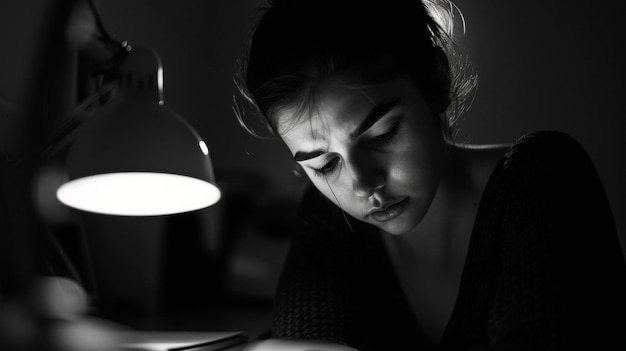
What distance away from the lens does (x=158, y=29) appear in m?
0.65

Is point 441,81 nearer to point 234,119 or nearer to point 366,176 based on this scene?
point 366,176

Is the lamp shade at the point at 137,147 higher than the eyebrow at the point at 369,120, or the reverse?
the lamp shade at the point at 137,147

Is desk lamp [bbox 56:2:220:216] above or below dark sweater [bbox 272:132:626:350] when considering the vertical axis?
above

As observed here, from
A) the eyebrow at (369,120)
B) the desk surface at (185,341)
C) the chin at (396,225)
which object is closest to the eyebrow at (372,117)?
the eyebrow at (369,120)

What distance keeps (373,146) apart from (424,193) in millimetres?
98

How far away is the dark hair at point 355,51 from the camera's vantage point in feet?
1.69

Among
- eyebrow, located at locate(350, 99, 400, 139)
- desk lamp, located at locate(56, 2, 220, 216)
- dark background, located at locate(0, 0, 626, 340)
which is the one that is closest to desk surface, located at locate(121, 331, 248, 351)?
dark background, located at locate(0, 0, 626, 340)

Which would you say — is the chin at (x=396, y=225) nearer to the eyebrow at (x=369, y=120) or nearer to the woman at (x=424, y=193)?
the woman at (x=424, y=193)

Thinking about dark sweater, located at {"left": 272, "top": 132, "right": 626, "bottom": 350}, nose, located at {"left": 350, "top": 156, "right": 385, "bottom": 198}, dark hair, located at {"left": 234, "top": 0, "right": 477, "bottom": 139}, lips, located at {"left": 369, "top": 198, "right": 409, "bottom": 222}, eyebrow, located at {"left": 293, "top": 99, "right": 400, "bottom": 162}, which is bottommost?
dark sweater, located at {"left": 272, "top": 132, "right": 626, "bottom": 350}

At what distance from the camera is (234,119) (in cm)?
65

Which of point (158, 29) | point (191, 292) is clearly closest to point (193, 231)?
point (191, 292)

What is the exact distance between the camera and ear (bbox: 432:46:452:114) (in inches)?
22.0

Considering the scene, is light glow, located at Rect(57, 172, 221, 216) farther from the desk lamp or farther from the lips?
the lips

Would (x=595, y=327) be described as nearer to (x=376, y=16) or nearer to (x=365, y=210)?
(x=365, y=210)
